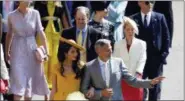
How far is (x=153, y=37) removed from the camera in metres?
11.5

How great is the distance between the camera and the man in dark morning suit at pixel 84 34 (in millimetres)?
10773

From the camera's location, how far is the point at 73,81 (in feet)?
31.4

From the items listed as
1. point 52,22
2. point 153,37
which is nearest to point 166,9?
point 153,37

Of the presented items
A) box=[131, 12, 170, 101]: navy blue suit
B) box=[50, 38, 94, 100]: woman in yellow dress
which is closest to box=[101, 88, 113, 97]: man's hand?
box=[50, 38, 94, 100]: woman in yellow dress

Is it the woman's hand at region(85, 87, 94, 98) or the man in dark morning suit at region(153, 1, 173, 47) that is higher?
the man in dark morning suit at region(153, 1, 173, 47)

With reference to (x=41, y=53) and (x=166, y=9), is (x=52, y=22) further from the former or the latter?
(x=166, y=9)

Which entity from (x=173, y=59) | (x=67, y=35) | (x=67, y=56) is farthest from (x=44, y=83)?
(x=173, y=59)

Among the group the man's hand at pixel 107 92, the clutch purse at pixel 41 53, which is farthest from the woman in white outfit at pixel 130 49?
the man's hand at pixel 107 92

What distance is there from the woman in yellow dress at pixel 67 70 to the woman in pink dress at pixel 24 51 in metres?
1.09

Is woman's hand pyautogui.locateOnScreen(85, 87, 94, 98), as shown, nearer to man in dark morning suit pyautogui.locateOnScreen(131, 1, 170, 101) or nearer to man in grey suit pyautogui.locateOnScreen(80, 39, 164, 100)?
man in grey suit pyautogui.locateOnScreen(80, 39, 164, 100)

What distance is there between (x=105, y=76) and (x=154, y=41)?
2214 millimetres

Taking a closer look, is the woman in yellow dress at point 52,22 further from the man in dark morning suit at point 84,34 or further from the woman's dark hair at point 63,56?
the woman's dark hair at point 63,56

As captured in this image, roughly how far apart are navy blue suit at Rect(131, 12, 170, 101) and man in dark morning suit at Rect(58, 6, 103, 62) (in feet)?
2.88

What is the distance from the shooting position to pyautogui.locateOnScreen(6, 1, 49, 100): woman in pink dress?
10680mm
